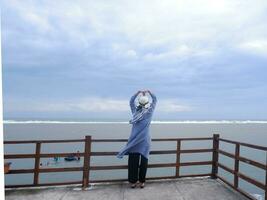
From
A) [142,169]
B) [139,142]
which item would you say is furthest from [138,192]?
[139,142]

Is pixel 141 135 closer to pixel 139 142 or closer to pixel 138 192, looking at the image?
pixel 139 142

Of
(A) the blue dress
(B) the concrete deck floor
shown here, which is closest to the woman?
(A) the blue dress

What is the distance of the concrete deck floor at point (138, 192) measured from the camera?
590cm

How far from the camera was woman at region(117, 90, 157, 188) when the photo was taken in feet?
21.0

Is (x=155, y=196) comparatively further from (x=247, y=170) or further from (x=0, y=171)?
(x=247, y=170)

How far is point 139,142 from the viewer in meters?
6.40

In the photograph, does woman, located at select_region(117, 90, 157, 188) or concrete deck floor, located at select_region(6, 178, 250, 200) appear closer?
concrete deck floor, located at select_region(6, 178, 250, 200)

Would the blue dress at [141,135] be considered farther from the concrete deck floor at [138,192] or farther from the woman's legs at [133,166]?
the concrete deck floor at [138,192]

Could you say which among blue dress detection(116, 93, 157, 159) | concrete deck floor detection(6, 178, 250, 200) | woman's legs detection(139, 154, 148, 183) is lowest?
concrete deck floor detection(6, 178, 250, 200)

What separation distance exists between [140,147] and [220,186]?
2139 millimetres

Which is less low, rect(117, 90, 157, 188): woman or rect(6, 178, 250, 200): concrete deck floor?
rect(117, 90, 157, 188): woman

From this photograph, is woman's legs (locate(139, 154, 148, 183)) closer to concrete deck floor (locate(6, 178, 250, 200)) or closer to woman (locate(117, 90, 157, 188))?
woman (locate(117, 90, 157, 188))

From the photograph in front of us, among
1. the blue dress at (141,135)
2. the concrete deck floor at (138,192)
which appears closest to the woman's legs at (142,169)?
the blue dress at (141,135)

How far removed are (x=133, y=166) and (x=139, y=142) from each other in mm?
561
